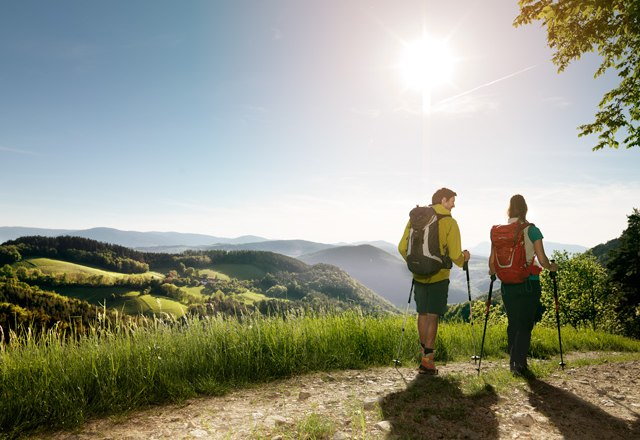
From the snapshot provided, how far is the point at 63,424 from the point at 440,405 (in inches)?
172

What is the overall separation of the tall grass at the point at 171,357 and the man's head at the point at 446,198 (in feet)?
9.77

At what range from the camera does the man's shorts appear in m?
6.07

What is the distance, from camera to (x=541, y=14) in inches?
249

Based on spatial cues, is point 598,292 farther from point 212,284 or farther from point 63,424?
point 212,284

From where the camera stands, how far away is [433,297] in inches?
241

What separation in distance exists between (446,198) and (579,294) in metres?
40.7

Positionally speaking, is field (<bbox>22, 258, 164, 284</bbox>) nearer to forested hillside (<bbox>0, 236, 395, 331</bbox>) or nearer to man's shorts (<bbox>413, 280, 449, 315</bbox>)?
forested hillside (<bbox>0, 236, 395, 331</bbox>)

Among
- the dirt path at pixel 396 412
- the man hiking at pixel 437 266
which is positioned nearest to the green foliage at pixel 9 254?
the dirt path at pixel 396 412

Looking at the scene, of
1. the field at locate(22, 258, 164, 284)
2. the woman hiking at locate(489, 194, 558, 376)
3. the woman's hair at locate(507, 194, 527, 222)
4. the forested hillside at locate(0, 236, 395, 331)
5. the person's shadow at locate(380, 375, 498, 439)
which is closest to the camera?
the person's shadow at locate(380, 375, 498, 439)

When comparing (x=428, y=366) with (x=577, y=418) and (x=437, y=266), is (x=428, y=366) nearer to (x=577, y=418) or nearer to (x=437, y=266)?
(x=437, y=266)

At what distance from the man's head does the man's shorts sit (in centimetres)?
131

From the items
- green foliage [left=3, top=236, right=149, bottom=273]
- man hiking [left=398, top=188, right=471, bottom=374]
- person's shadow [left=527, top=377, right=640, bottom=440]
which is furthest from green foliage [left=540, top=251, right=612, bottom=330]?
green foliage [left=3, top=236, right=149, bottom=273]

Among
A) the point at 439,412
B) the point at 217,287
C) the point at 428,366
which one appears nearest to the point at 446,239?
the point at 428,366

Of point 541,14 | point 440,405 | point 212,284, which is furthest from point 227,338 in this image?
point 212,284
